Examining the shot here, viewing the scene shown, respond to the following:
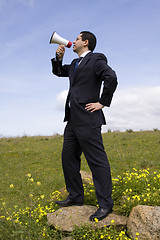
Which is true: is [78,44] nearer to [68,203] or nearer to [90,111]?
[90,111]

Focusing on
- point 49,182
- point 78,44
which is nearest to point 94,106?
point 78,44

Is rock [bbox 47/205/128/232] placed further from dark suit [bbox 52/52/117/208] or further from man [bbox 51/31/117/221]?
dark suit [bbox 52/52/117/208]

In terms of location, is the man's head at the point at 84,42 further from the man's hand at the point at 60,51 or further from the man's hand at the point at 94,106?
the man's hand at the point at 94,106

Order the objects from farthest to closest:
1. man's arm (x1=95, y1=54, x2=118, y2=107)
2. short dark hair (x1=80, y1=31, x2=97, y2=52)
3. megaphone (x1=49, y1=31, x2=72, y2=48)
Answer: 1. megaphone (x1=49, y1=31, x2=72, y2=48)
2. short dark hair (x1=80, y1=31, x2=97, y2=52)
3. man's arm (x1=95, y1=54, x2=118, y2=107)

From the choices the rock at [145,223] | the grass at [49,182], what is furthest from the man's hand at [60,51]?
the rock at [145,223]

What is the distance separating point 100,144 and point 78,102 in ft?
2.51

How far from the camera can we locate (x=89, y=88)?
13.0ft

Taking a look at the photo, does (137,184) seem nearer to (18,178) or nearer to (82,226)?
(82,226)

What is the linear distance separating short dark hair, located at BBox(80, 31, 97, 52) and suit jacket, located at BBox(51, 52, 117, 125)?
0.65 ft

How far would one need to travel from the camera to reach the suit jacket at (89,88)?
148 inches

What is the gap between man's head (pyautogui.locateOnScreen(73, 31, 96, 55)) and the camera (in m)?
4.17

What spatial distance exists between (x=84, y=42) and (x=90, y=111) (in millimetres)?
1234

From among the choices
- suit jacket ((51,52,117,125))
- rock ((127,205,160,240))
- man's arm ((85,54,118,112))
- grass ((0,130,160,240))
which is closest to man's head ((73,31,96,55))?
suit jacket ((51,52,117,125))

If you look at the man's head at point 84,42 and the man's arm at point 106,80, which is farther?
the man's head at point 84,42
